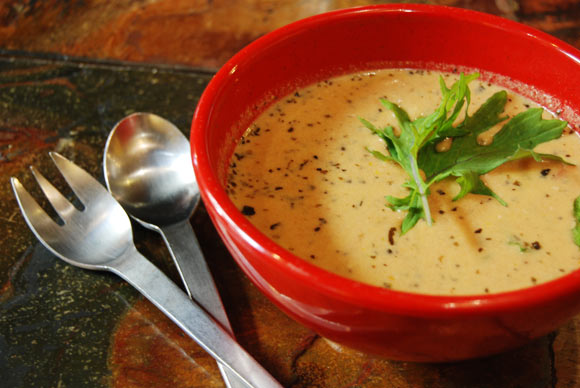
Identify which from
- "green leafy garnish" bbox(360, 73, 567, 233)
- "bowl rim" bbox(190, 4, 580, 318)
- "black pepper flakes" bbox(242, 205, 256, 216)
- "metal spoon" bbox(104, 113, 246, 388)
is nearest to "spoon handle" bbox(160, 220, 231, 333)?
"metal spoon" bbox(104, 113, 246, 388)

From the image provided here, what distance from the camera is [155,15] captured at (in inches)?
75.3

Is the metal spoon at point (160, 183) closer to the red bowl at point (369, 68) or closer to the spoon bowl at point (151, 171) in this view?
the spoon bowl at point (151, 171)

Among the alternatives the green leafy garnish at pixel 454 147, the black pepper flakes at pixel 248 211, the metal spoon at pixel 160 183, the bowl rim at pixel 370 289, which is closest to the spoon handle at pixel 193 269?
the metal spoon at pixel 160 183

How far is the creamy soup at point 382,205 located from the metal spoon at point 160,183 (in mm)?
172

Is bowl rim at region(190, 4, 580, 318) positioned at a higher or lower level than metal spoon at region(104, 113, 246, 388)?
higher

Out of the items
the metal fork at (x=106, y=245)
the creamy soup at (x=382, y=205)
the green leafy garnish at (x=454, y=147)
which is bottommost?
the metal fork at (x=106, y=245)

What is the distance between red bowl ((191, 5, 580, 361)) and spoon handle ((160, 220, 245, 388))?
166 millimetres

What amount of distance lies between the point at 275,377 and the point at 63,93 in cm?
104

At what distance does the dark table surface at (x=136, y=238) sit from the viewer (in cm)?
102

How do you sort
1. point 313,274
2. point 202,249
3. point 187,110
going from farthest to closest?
point 187,110 → point 202,249 → point 313,274

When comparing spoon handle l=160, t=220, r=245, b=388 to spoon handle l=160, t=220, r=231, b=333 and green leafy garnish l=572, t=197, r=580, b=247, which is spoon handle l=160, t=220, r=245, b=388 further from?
green leafy garnish l=572, t=197, r=580, b=247

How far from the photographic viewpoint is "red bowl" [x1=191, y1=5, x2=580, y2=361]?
76 cm

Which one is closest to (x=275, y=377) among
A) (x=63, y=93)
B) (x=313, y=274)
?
(x=313, y=274)

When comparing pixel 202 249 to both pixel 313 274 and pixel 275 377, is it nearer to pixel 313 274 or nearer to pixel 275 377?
pixel 275 377
